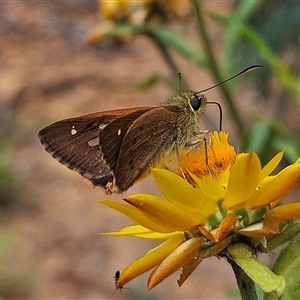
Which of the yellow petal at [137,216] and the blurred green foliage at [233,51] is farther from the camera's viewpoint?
the blurred green foliage at [233,51]

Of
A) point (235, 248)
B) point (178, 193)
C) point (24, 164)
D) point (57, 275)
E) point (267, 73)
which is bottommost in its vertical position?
point (57, 275)

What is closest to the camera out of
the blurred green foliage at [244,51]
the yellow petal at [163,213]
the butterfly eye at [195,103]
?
the yellow petal at [163,213]

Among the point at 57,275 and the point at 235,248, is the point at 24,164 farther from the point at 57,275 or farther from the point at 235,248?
the point at 235,248

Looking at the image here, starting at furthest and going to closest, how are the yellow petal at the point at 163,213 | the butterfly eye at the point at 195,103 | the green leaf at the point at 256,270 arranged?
the butterfly eye at the point at 195,103, the yellow petal at the point at 163,213, the green leaf at the point at 256,270

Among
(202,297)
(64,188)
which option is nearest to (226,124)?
(64,188)

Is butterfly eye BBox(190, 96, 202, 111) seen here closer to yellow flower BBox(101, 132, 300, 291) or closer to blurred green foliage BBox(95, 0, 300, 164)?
yellow flower BBox(101, 132, 300, 291)

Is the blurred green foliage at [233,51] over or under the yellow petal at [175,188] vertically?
under

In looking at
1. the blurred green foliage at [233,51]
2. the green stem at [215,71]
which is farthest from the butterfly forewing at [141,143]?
the green stem at [215,71]

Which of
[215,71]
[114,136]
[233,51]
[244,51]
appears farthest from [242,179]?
[244,51]

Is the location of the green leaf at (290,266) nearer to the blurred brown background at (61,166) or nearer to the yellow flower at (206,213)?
the yellow flower at (206,213)
